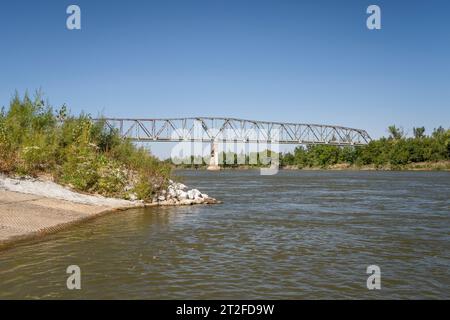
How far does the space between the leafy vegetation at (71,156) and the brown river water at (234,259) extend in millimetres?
3706

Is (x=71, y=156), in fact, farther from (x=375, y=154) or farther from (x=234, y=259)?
(x=375, y=154)

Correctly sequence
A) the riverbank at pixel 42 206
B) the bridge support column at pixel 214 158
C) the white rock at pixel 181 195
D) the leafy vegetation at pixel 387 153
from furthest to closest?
the bridge support column at pixel 214 158 → the leafy vegetation at pixel 387 153 → the white rock at pixel 181 195 → the riverbank at pixel 42 206

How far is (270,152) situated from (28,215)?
585ft

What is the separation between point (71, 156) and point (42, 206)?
569 cm

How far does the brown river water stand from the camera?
8.30m

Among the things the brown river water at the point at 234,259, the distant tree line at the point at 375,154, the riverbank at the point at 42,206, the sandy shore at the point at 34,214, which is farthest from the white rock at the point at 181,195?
the distant tree line at the point at 375,154

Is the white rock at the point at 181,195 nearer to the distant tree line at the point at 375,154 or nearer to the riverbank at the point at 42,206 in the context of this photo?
the riverbank at the point at 42,206

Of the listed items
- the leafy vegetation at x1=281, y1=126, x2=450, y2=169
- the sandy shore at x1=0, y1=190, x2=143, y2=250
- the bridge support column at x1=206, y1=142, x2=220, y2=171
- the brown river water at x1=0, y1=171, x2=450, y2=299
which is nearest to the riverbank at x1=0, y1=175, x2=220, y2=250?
the sandy shore at x1=0, y1=190, x2=143, y2=250

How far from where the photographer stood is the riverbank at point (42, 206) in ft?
42.2

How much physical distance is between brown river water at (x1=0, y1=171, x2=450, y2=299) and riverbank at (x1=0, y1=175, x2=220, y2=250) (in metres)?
0.64

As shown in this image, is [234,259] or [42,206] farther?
[42,206]

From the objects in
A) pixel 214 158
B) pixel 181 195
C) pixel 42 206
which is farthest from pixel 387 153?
pixel 42 206

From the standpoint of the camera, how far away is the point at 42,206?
52.3 feet

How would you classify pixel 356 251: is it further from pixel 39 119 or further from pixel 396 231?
pixel 39 119
